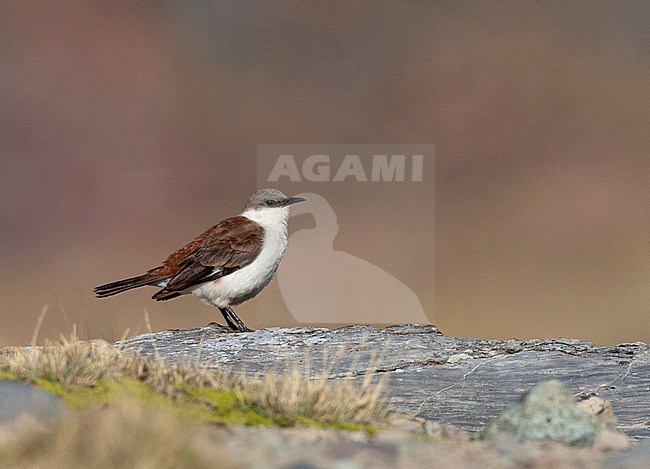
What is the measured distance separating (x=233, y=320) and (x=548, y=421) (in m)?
5.89

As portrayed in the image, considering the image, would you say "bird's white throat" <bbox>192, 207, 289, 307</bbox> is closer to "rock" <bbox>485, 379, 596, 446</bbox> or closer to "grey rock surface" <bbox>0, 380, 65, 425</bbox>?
"grey rock surface" <bbox>0, 380, 65, 425</bbox>

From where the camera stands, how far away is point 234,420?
254 inches

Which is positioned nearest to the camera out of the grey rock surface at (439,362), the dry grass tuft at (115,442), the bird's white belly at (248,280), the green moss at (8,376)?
the dry grass tuft at (115,442)

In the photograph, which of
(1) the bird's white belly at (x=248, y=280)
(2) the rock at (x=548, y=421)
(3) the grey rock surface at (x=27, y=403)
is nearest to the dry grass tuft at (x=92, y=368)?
(3) the grey rock surface at (x=27, y=403)

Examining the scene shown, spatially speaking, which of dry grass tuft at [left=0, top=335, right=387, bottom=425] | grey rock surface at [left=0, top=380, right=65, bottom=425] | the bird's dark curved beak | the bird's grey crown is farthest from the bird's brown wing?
grey rock surface at [left=0, top=380, right=65, bottom=425]

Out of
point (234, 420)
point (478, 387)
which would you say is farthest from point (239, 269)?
point (234, 420)

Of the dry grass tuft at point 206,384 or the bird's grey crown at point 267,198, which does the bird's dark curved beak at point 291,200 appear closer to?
the bird's grey crown at point 267,198

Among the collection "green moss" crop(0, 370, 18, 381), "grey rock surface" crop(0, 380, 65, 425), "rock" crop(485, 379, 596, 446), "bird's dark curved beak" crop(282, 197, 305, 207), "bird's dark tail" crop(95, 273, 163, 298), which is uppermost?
"bird's dark curved beak" crop(282, 197, 305, 207)

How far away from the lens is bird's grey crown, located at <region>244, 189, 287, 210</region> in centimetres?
1180

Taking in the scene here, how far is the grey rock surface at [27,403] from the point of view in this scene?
19.1ft

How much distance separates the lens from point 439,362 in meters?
9.84

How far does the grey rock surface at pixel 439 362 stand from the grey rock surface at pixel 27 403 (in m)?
1.90

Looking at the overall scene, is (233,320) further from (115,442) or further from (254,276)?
(115,442)

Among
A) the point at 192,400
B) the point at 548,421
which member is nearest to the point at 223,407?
the point at 192,400
